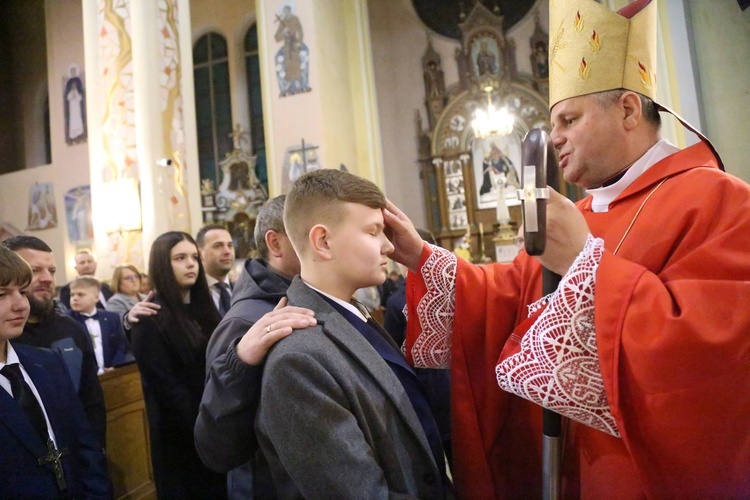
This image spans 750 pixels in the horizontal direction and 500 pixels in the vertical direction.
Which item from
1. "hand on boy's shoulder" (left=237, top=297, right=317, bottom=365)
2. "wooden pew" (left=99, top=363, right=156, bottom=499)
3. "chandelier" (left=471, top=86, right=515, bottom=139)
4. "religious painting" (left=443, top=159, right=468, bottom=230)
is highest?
"chandelier" (left=471, top=86, right=515, bottom=139)

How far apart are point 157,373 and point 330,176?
1501 millimetres

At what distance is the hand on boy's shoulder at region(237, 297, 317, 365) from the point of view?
115cm

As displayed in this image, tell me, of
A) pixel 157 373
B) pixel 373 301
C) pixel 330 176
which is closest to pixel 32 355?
pixel 157 373

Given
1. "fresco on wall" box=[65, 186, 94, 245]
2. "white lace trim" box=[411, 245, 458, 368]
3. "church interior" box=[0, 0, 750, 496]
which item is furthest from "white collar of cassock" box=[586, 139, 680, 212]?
"fresco on wall" box=[65, 186, 94, 245]

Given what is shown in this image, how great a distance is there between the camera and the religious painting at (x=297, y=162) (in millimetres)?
8602

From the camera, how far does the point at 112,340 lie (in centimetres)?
405

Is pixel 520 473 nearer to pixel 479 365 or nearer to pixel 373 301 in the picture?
pixel 479 365

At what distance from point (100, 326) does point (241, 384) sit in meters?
3.32

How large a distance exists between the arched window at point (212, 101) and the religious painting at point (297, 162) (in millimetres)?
5259

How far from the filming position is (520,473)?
5.13 ft

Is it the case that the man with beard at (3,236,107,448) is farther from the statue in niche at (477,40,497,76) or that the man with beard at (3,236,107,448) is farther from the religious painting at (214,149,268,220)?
the statue in niche at (477,40,497,76)

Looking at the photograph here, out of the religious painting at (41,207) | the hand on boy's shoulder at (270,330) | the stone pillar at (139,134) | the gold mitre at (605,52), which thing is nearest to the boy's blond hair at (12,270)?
the hand on boy's shoulder at (270,330)

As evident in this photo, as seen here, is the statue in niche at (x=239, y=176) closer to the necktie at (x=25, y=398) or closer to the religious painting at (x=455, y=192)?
the religious painting at (x=455, y=192)

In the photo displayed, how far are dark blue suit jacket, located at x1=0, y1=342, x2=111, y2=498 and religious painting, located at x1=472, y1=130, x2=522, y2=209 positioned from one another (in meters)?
10.9
